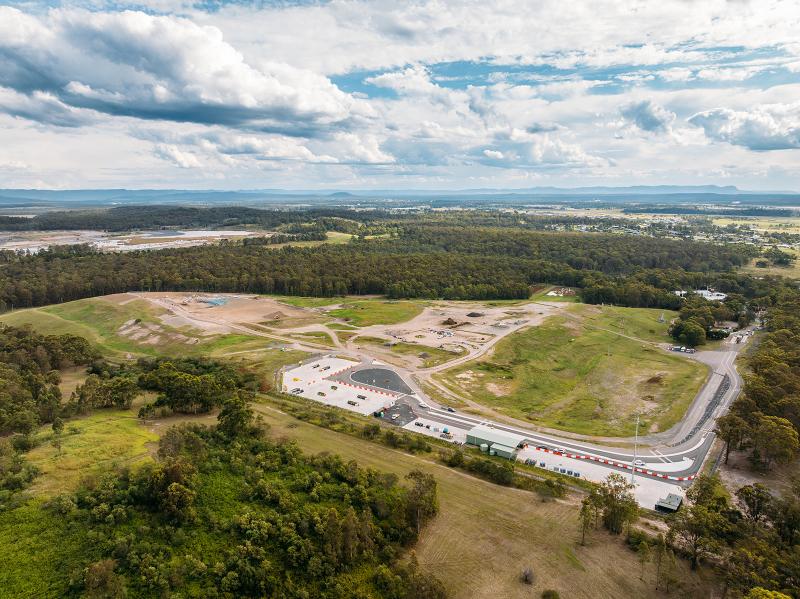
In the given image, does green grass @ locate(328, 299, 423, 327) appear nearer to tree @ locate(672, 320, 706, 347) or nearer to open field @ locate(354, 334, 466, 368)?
open field @ locate(354, 334, 466, 368)

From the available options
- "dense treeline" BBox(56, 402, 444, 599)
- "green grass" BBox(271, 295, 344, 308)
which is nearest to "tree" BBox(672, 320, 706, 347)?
"dense treeline" BBox(56, 402, 444, 599)

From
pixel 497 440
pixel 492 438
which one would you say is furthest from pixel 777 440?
pixel 492 438

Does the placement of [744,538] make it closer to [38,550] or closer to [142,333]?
[38,550]

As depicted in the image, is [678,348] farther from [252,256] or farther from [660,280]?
[252,256]

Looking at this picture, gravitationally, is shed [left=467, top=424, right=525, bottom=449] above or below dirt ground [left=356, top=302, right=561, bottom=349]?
above

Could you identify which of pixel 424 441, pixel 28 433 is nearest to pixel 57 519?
pixel 28 433

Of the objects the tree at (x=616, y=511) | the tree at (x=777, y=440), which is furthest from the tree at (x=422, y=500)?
the tree at (x=777, y=440)

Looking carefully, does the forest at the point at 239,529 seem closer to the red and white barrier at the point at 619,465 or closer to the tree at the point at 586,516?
the tree at the point at 586,516

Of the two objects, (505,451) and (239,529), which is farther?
(505,451)
